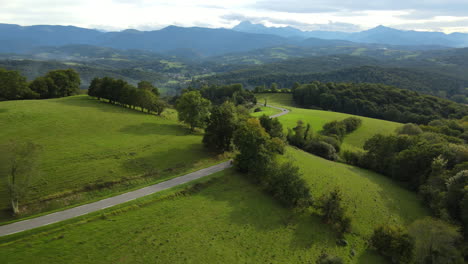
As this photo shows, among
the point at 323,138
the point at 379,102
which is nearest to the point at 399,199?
the point at 323,138

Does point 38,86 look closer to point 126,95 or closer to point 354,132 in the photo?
point 126,95

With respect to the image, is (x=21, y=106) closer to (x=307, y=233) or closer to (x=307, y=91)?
(x=307, y=233)

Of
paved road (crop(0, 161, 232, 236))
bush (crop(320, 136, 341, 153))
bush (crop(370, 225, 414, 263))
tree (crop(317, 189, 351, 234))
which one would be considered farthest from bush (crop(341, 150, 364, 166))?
paved road (crop(0, 161, 232, 236))

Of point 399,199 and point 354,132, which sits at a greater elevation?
point 354,132

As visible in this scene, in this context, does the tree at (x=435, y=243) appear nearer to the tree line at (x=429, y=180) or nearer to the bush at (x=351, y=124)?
the tree line at (x=429, y=180)

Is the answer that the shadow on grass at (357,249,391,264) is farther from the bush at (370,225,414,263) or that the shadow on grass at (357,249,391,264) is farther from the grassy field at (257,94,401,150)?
the grassy field at (257,94,401,150)


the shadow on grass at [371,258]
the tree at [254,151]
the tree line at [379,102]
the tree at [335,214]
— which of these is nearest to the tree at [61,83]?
the tree at [254,151]
